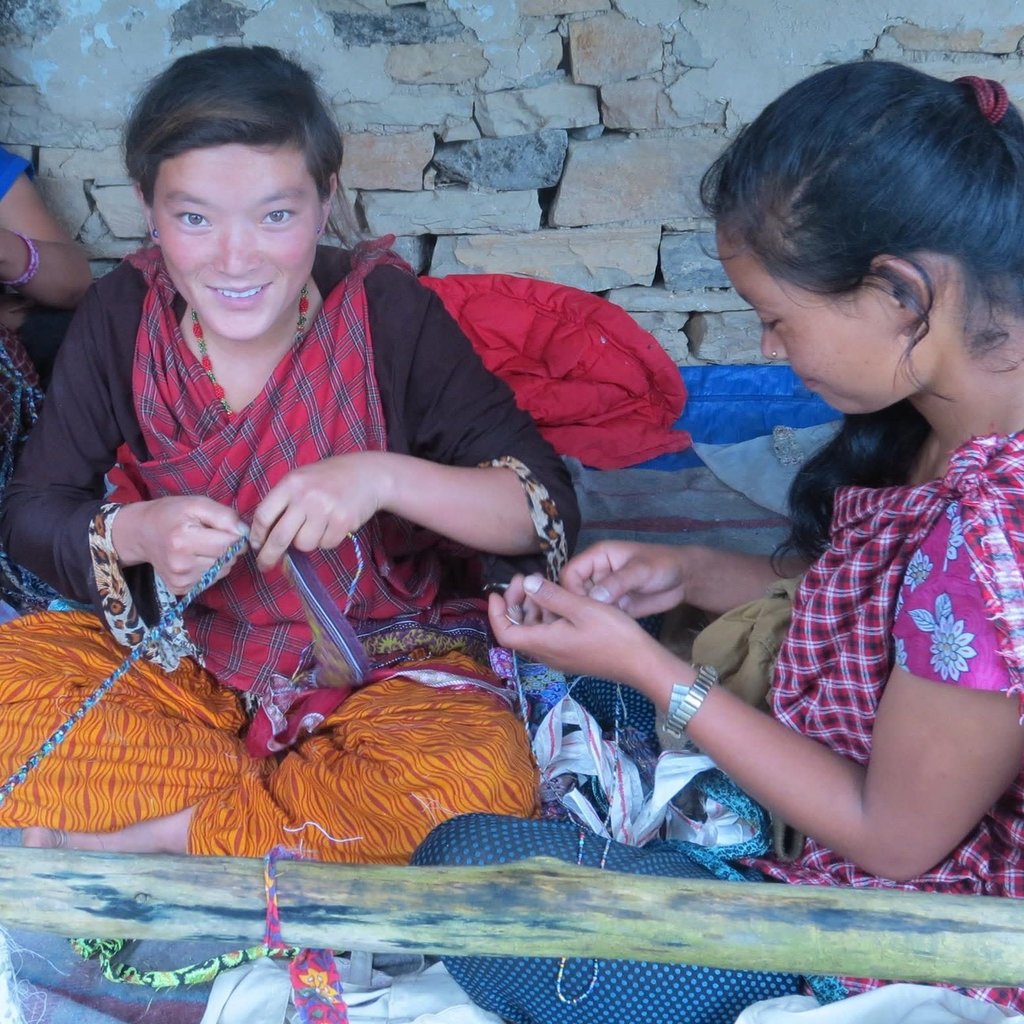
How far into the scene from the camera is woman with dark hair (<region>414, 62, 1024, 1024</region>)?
4.02 ft

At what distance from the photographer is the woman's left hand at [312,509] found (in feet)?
5.15

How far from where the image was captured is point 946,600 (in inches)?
47.8

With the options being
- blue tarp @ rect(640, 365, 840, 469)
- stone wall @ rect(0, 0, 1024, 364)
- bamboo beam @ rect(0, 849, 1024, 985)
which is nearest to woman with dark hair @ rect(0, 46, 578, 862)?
bamboo beam @ rect(0, 849, 1024, 985)

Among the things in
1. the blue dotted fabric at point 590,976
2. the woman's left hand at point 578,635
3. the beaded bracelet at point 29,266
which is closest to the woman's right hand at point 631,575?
the woman's left hand at point 578,635

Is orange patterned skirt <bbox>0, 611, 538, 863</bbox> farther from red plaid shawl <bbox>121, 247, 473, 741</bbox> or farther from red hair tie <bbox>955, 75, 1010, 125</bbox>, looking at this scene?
red hair tie <bbox>955, 75, 1010, 125</bbox>

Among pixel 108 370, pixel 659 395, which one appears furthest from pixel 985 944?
pixel 659 395

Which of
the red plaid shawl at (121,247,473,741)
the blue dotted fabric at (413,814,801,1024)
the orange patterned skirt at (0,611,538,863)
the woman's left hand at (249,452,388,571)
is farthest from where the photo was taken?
the red plaid shawl at (121,247,473,741)

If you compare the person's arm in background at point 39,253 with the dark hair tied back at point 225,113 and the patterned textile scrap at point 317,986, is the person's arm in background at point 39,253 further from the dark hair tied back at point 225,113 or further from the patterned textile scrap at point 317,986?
the patterned textile scrap at point 317,986

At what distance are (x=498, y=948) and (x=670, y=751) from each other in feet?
2.24

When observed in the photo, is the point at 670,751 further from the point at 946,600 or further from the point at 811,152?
the point at 811,152

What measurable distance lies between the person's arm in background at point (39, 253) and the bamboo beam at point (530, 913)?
1763 millimetres

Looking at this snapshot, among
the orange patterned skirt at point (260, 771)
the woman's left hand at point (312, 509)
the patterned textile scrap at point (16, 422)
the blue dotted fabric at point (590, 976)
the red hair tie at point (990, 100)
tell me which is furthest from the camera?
the patterned textile scrap at point (16, 422)

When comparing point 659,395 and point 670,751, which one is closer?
point 670,751

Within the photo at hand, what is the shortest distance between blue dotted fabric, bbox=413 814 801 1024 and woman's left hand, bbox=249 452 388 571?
0.42 metres
